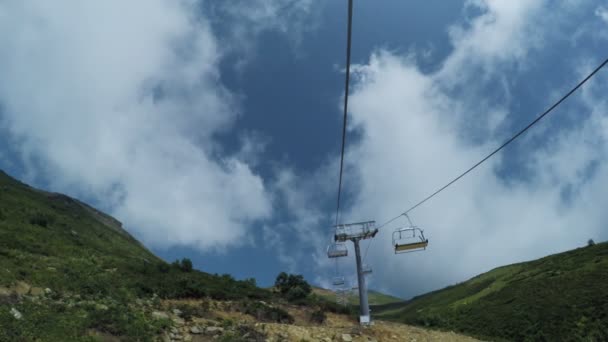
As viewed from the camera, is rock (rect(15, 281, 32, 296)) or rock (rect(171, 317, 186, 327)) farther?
rock (rect(171, 317, 186, 327))

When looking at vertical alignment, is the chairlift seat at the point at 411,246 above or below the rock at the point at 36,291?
above

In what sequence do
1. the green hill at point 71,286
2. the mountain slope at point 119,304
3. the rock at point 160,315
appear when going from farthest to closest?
the rock at point 160,315, the mountain slope at point 119,304, the green hill at point 71,286

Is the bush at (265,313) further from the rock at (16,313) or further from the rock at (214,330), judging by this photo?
the rock at (16,313)

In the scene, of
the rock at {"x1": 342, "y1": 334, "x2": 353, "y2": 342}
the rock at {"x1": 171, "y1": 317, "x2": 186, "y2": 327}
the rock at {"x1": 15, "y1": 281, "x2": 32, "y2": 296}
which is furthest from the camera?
the rock at {"x1": 342, "y1": 334, "x2": 353, "y2": 342}

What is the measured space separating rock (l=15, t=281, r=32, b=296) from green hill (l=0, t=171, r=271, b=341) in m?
0.04

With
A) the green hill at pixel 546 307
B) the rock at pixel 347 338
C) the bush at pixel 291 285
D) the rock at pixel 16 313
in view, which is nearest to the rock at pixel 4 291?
the rock at pixel 16 313

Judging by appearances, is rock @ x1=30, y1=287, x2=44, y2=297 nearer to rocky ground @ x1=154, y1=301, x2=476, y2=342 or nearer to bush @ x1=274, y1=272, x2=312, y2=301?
rocky ground @ x1=154, y1=301, x2=476, y2=342

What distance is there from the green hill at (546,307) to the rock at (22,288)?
41182mm

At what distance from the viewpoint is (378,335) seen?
23.6 m

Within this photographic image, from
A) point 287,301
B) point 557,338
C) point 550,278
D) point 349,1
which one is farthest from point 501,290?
point 349,1

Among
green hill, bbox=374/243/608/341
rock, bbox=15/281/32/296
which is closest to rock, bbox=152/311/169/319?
rock, bbox=15/281/32/296

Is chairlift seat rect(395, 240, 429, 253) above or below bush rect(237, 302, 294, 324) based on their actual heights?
above

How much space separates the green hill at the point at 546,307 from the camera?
40906 millimetres

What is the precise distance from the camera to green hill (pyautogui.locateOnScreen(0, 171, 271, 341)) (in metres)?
15.3
